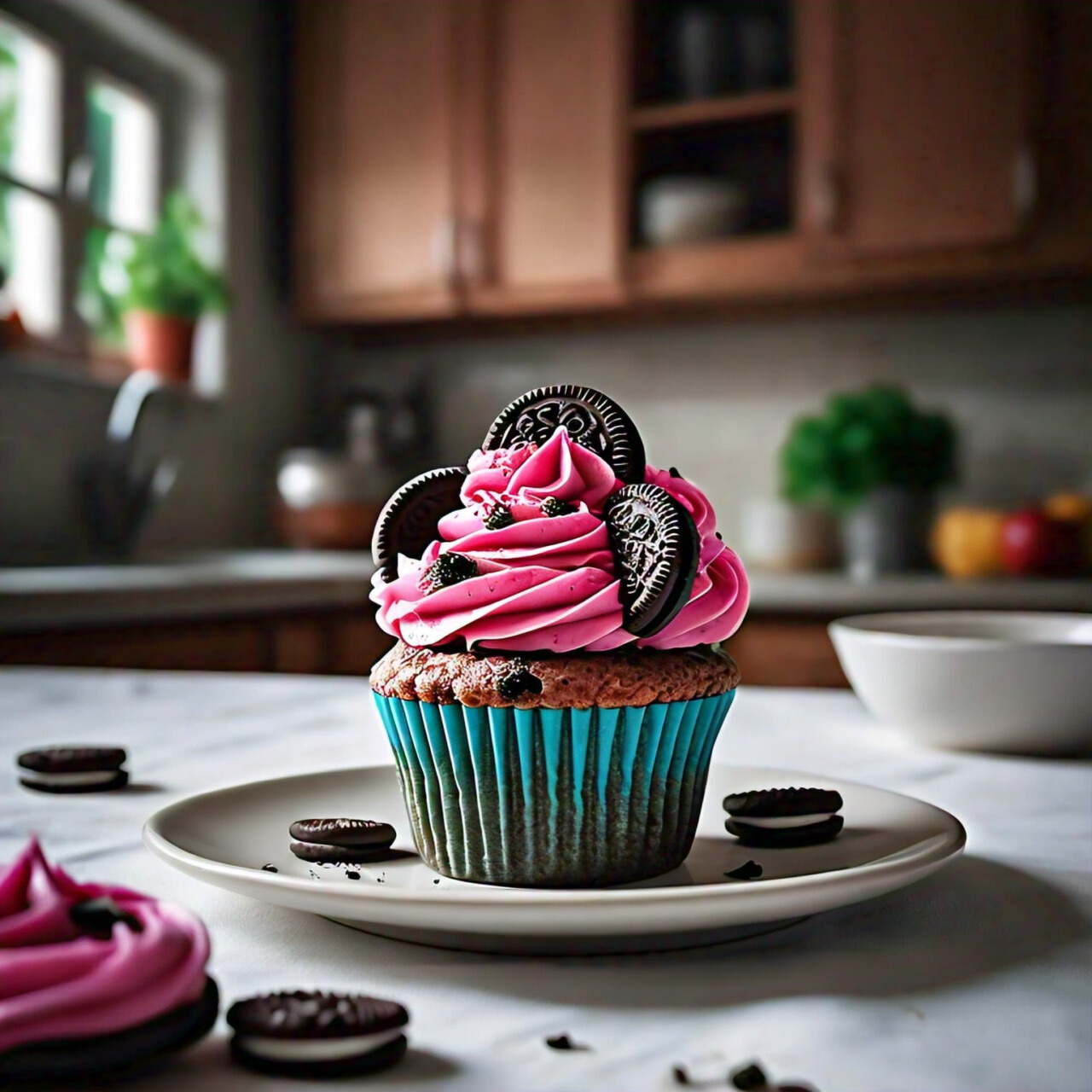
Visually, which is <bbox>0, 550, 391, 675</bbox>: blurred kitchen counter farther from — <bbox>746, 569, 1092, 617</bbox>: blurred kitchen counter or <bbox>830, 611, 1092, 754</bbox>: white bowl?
<bbox>830, 611, 1092, 754</bbox>: white bowl

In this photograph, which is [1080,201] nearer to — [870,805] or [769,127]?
[769,127]

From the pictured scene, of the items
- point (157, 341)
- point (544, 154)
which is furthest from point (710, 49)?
point (157, 341)

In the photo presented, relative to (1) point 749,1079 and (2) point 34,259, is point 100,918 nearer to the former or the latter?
(1) point 749,1079

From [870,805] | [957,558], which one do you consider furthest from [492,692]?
[957,558]

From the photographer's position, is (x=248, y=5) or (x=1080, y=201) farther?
(x=248, y=5)

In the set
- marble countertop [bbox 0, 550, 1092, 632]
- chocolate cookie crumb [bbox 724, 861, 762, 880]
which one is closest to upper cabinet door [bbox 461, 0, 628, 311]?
marble countertop [bbox 0, 550, 1092, 632]
